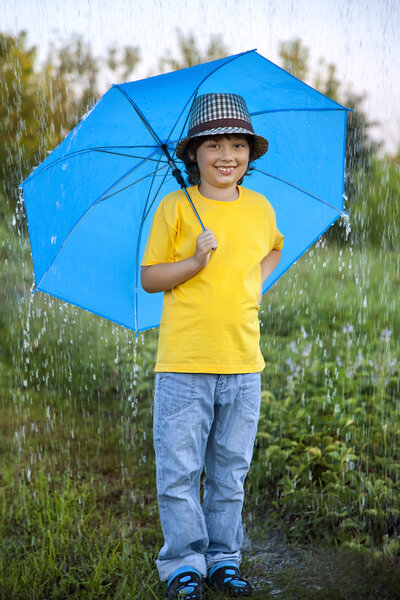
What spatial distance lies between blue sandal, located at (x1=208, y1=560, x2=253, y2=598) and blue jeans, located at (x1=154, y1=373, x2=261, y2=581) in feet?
0.10

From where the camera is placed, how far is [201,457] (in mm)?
2295

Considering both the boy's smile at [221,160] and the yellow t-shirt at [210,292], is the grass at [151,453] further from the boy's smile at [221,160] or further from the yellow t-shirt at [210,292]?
the boy's smile at [221,160]

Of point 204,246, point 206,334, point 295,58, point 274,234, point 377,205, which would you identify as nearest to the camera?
point 204,246

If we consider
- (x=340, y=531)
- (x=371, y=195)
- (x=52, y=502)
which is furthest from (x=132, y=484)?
(x=371, y=195)

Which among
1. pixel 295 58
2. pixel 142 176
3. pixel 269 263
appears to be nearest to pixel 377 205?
pixel 295 58

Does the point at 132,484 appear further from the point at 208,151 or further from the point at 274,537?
the point at 208,151

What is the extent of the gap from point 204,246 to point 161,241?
0.69ft

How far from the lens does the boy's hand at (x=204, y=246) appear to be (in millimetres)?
2096

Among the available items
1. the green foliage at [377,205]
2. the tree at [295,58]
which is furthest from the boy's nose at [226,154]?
the tree at [295,58]

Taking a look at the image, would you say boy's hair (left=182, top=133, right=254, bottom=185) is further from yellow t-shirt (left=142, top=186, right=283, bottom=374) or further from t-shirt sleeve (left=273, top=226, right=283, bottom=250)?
t-shirt sleeve (left=273, top=226, right=283, bottom=250)

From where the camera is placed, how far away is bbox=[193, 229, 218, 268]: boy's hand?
2096mm

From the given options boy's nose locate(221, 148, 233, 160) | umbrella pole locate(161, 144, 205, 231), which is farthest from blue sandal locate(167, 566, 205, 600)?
boy's nose locate(221, 148, 233, 160)

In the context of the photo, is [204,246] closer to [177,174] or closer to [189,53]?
[177,174]

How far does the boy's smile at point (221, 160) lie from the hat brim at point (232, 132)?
0.04 m
